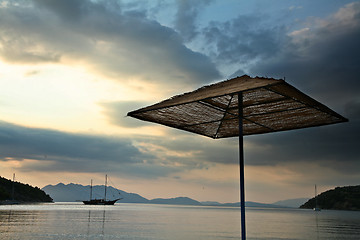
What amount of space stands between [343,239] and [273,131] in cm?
1826

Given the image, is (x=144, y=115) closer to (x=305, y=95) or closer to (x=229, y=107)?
(x=229, y=107)

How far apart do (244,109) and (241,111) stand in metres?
0.76

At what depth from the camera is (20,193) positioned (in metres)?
110

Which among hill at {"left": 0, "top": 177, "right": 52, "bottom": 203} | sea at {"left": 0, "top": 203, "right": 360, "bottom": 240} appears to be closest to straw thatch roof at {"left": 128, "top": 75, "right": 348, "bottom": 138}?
sea at {"left": 0, "top": 203, "right": 360, "bottom": 240}

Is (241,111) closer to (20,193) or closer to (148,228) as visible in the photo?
(148,228)

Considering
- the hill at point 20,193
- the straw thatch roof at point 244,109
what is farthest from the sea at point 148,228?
the hill at point 20,193

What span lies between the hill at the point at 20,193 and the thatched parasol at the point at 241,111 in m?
90.4

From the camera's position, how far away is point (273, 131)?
7.20 m

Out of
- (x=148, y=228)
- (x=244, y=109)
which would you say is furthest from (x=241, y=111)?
(x=148, y=228)

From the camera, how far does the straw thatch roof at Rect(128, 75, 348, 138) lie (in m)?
5.11

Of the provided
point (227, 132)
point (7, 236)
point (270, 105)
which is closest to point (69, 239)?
point (7, 236)

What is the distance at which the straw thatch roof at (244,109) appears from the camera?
5105 millimetres

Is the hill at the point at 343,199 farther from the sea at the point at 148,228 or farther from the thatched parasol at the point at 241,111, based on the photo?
the thatched parasol at the point at 241,111

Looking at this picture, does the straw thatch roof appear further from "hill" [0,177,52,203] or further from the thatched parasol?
"hill" [0,177,52,203]
